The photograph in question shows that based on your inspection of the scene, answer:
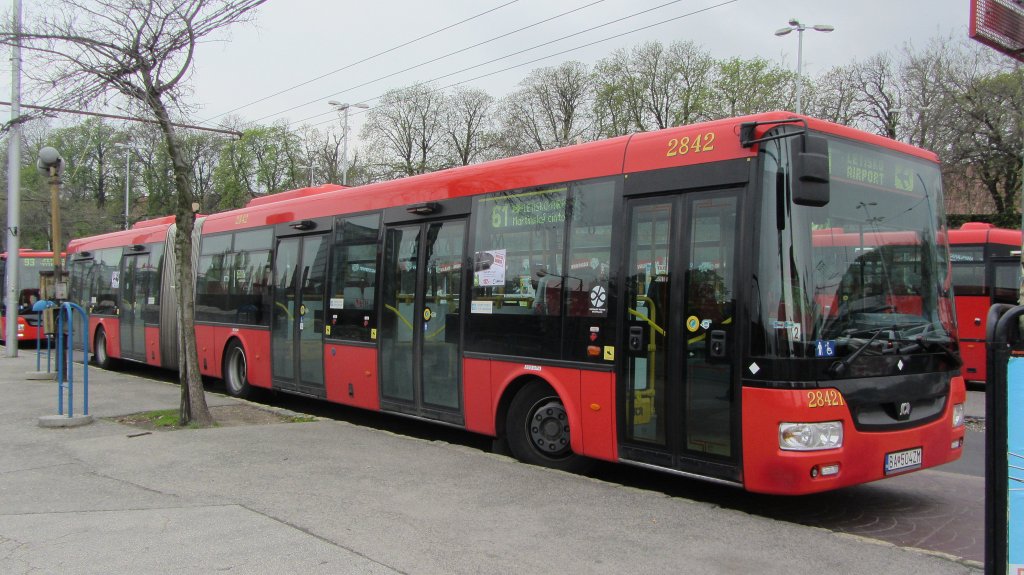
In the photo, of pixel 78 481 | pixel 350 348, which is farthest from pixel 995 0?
pixel 78 481

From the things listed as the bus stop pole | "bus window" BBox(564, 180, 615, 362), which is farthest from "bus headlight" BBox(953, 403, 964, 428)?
the bus stop pole

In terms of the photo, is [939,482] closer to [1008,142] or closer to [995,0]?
[995,0]

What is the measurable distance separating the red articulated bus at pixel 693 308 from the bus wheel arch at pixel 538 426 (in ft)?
0.06

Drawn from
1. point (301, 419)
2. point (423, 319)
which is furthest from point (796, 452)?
point (301, 419)

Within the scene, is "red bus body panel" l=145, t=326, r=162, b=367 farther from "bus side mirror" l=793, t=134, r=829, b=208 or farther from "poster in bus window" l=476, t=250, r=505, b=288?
"bus side mirror" l=793, t=134, r=829, b=208

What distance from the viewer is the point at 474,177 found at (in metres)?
8.43

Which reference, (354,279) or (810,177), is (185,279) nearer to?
(354,279)

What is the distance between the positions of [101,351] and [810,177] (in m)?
17.6

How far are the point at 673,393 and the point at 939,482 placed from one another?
339 centimetres

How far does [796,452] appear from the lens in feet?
17.7

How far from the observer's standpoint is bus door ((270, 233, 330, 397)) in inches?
433

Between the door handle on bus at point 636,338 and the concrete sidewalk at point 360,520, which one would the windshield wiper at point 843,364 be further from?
the door handle on bus at point 636,338

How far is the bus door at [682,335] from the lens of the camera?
582 centimetres

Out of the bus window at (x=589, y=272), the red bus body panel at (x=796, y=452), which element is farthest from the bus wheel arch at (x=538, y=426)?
the red bus body panel at (x=796, y=452)
